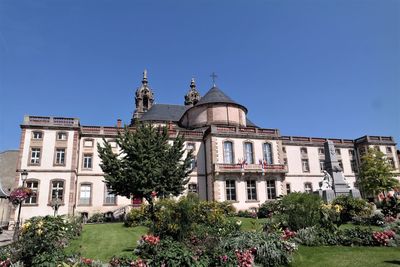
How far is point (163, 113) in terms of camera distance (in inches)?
1757

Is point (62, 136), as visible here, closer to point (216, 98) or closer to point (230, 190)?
point (230, 190)

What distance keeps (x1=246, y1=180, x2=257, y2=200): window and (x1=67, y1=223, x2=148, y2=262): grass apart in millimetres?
17337

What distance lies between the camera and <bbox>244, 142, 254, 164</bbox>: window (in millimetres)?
32541

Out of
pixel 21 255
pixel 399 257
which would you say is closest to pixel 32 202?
pixel 21 255

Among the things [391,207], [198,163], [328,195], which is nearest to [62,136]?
[198,163]

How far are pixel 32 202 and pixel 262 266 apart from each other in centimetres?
2606

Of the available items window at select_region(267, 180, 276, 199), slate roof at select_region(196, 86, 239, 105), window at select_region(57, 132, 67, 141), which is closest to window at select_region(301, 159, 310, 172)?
window at select_region(267, 180, 276, 199)

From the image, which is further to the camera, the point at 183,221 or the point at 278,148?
the point at 278,148

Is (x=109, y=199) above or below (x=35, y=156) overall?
below

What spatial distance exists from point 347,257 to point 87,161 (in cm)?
2780

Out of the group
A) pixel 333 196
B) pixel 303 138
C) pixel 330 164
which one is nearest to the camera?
pixel 333 196

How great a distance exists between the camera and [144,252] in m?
9.23

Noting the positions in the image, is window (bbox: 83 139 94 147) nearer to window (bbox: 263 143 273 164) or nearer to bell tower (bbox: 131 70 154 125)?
window (bbox: 263 143 273 164)

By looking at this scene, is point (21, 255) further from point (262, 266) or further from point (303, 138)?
point (303, 138)
